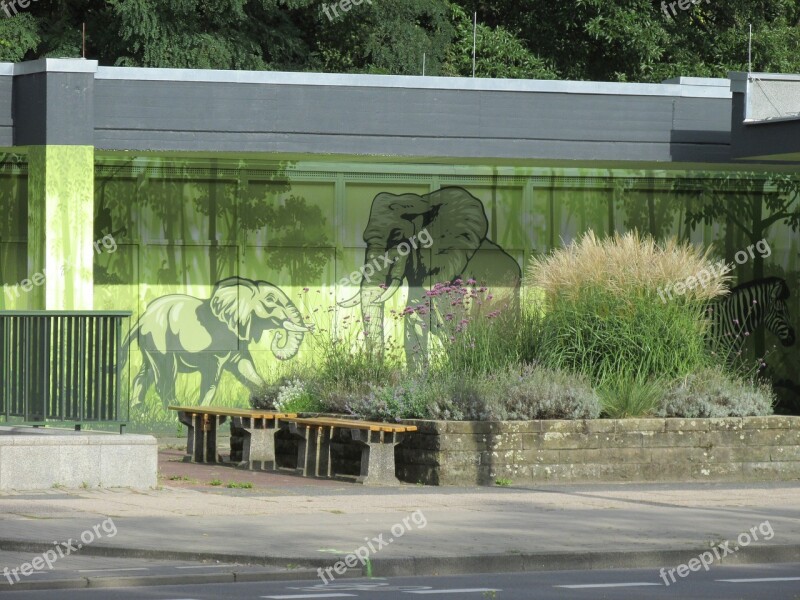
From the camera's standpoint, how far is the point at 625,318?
16734mm

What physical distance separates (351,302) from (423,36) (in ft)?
27.8

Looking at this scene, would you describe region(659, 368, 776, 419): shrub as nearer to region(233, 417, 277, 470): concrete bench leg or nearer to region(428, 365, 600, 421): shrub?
region(428, 365, 600, 421): shrub

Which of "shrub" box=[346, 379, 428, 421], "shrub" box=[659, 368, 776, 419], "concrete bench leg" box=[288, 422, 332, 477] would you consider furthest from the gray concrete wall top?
"shrub" box=[659, 368, 776, 419]

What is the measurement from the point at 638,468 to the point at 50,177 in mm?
7751

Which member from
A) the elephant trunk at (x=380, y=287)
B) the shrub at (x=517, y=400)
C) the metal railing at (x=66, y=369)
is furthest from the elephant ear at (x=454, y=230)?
the metal railing at (x=66, y=369)

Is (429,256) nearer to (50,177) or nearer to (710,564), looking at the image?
(50,177)

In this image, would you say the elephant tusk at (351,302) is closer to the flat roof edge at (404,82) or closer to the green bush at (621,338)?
the flat roof edge at (404,82)

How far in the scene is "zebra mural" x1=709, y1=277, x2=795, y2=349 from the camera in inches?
905

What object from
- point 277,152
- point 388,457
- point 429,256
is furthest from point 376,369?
point 429,256

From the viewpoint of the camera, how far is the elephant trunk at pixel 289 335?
21.6 meters

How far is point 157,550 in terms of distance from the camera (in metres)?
10.6

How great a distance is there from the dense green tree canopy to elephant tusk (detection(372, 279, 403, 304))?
7.22 meters

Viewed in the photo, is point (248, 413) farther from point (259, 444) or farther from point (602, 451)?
point (602, 451)

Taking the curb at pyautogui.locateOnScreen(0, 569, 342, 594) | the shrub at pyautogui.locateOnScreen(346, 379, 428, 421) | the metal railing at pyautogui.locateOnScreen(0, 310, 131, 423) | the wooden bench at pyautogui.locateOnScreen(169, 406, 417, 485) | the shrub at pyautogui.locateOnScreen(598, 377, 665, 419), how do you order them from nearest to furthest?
the curb at pyautogui.locateOnScreen(0, 569, 342, 594) < the metal railing at pyautogui.locateOnScreen(0, 310, 131, 423) < the wooden bench at pyautogui.locateOnScreen(169, 406, 417, 485) < the shrub at pyautogui.locateOnScreen(346, 379, 428, 421) < the shrub at pyautogui.locateOnScreen(598, 377, 665, 419)
